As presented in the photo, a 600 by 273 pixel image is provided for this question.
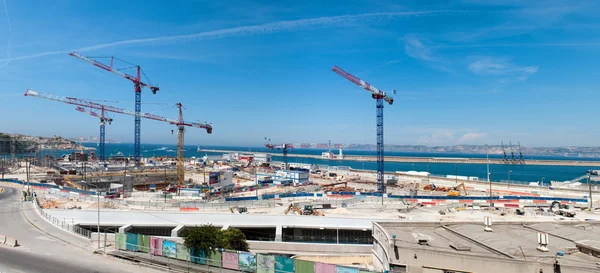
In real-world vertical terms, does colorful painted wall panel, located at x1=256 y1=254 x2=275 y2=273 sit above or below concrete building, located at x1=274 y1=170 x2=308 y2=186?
above

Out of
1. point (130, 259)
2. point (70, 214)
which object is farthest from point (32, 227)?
point (130, 259)

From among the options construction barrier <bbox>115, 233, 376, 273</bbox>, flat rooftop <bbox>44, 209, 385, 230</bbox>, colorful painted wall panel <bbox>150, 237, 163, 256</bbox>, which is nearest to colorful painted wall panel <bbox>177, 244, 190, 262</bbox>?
construction barrier <bbox>115, 233, 376, 273</bbox>

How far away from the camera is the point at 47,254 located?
66.7ft

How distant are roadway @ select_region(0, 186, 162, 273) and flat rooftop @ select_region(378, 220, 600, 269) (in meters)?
14.5

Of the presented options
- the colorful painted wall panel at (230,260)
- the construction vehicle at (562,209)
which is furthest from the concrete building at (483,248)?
the construction vehicle at (562,209)

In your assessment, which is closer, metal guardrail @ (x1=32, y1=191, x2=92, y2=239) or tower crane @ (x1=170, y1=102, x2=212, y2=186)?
metal guardrail @ (x1=32, y1=191, x2=92, y2=239)

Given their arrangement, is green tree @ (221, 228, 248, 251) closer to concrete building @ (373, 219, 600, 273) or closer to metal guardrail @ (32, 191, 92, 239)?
concrete building @ (373, 219, 600, 273)

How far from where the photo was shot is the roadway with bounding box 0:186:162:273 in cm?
1795

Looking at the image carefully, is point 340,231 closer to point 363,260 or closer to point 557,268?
point 363,260

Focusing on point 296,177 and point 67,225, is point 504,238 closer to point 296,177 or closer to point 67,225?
point 67,225

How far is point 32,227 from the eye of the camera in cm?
2727

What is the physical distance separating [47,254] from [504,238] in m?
26.3

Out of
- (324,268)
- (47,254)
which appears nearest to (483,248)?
(324,268)

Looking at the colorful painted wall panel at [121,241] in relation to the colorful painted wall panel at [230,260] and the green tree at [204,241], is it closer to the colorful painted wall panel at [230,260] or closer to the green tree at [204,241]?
the green tree at [204,241]
